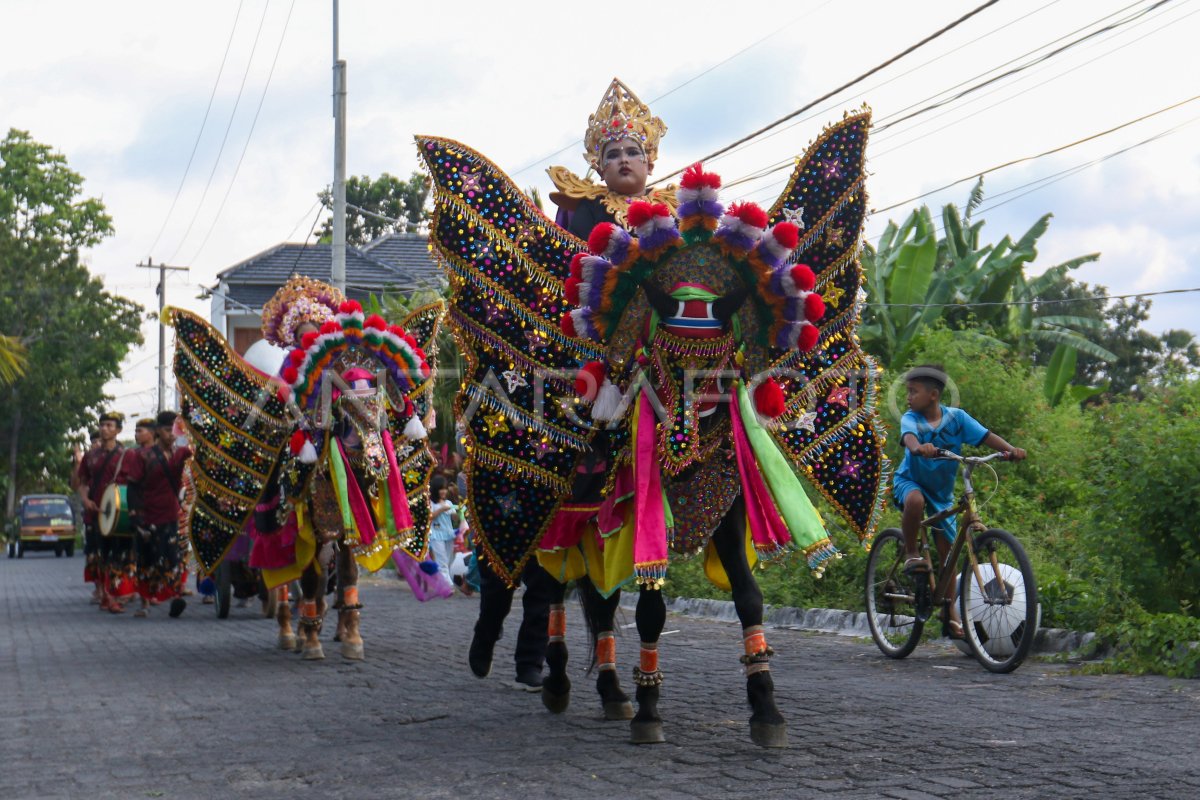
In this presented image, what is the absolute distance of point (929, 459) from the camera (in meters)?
8.81

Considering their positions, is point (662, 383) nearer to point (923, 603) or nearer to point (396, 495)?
point (923, 603)

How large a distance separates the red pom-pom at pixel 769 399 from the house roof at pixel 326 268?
1555 inches

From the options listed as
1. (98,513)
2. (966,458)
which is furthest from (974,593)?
(98,513)

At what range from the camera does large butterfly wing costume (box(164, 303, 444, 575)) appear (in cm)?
1034

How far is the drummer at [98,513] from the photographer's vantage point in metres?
15.6

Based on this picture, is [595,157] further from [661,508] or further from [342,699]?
[342,699]

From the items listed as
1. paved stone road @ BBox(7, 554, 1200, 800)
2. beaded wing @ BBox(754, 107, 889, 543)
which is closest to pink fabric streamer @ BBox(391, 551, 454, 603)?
paved stone road @ BBox(7, 554, 1200, 800)

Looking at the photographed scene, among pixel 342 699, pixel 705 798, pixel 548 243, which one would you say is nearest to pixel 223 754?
→ pixel 342 699

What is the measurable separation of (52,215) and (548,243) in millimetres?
55745

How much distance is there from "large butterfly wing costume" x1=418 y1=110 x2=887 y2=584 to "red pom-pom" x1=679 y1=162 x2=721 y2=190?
0.91m

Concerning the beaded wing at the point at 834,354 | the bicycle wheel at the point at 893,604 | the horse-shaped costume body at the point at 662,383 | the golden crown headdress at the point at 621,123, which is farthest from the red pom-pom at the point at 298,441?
the bicycle wheel at the point at 893,604

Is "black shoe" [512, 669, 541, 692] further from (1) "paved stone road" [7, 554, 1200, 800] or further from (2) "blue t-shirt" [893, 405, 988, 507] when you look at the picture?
(2) "blue t-shirt" [893, 405, 988, 507]

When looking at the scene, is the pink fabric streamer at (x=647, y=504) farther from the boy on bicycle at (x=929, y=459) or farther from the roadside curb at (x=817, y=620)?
the roadside curb at (x=817, y=620)

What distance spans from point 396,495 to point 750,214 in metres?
4.28
